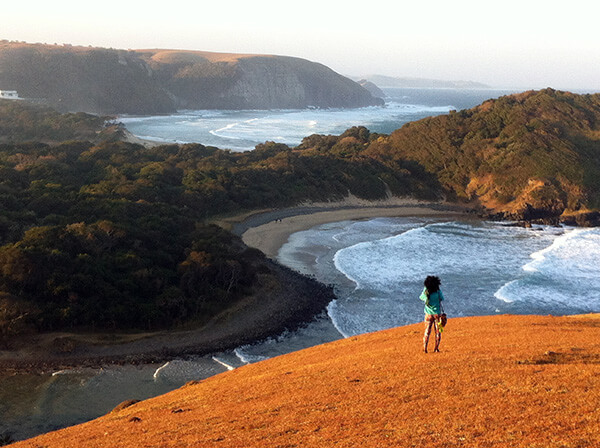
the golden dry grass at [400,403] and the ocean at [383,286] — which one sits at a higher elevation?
the golden dry grass at [400,403]

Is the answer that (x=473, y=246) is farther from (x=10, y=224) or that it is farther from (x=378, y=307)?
(x=10, y=224)

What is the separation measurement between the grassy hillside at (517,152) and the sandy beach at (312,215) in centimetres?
638

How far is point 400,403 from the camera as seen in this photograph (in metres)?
9.23

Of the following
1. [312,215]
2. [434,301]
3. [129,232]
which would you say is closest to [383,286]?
[129,232]

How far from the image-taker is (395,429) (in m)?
8.01

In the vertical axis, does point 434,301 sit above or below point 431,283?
below

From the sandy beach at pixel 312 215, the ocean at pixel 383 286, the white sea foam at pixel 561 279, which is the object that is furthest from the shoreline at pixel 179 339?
the white sea foam at pixel 561 279

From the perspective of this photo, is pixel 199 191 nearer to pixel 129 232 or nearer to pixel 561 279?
pixel 129 232

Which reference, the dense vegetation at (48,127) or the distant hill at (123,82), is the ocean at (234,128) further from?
the dense vegetation at (48,127)

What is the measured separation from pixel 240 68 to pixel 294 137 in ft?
317

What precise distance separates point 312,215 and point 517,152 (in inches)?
1104

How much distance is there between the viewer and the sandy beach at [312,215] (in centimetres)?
4331

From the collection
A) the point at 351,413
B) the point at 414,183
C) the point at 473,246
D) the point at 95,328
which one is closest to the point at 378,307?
the point at 95,328

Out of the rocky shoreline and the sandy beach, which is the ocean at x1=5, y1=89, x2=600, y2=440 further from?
the sandy beach
